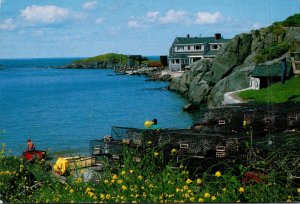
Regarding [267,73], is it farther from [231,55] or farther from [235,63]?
[235,63]

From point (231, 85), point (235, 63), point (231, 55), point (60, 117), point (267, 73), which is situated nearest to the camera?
point (60, 117)

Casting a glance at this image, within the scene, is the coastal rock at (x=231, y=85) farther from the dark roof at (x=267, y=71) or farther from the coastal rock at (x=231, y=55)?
the dark roof at (x=267, y=71)

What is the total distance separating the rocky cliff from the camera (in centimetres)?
2636

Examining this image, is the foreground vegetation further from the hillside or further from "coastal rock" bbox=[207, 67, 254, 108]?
"coastal rock" bbox=[207, 67, 254, 108]

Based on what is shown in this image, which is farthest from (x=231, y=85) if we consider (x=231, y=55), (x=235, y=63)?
(x=235, y=63)

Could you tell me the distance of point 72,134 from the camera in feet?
32.8

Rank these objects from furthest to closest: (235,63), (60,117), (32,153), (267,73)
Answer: (235,63), (267,73), (32,153), (60,117)

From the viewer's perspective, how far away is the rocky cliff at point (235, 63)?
86.5 feet

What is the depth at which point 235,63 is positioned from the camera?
35.4 meters

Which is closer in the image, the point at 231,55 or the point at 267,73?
the point at 267,73

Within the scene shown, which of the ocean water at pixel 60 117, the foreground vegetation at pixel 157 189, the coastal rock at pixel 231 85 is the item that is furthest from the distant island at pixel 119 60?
the coastal rock at pixel 231 85

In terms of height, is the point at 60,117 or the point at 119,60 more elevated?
the point at 119,60

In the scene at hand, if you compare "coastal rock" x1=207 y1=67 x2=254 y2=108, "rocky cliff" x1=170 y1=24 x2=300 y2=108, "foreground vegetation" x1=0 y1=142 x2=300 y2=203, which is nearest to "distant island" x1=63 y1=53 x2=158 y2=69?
"foreground vegetation" x1=0 y1=142 x2=300 y2=203

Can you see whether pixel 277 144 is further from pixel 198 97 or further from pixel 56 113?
pixel 198 97
